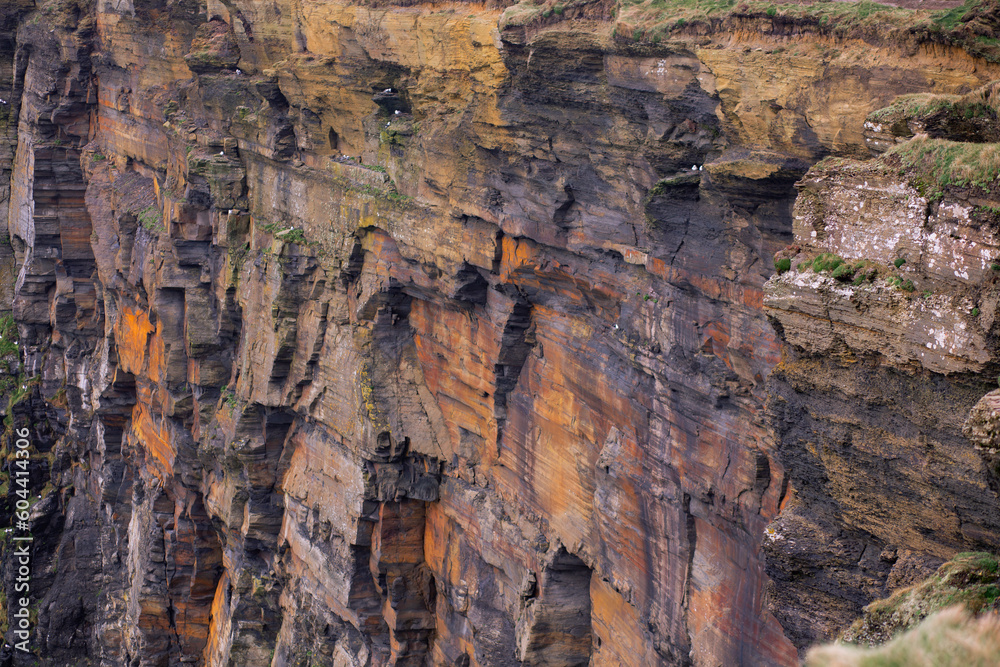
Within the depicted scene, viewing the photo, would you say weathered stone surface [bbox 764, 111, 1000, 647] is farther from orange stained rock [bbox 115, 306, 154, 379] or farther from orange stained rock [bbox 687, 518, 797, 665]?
orange stained rock [bbox 115, 306, 154, 379]

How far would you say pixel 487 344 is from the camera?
16594mm

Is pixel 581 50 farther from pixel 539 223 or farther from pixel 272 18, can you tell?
pixel 272 18

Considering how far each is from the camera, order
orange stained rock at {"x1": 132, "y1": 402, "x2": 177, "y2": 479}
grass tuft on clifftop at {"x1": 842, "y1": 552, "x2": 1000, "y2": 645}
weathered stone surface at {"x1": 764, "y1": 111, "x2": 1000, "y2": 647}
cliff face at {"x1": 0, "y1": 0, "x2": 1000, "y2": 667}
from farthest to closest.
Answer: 1. orange stained rock at {"x1": 132, "y1": 402, "x2": 177, "y2": 479}
2. cliff face at {"x1": 0, "y1": 0, "x2": 1000, "y2": 667}
3. weathered stone surface at {"x1": 764, "y1": 111, "x2": 1000, "y2": 647}
4. grass tuft on clifftop at {"x1": 842, "y1": 552, "x2": 1000, "y2": 645}

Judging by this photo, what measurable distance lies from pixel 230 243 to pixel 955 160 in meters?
19.4

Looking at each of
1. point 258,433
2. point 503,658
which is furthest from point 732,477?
point 258,433

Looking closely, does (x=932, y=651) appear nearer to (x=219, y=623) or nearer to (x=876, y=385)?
(x=876, y=385)

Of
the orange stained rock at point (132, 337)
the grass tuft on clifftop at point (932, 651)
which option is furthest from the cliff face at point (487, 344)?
the grass tuft on clifftop at point (932, 651)

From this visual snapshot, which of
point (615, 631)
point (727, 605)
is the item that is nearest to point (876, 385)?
point (727, 605)

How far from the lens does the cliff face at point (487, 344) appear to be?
841 centimetres

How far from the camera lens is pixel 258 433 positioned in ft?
73.8

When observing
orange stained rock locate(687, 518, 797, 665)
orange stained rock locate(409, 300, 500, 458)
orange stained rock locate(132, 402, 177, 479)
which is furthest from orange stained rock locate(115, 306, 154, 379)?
orange stained rock locate(687, 518, 797, 665)

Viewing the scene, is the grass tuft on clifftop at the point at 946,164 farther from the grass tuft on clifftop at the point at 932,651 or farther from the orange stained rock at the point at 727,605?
the orange stained rock at the point at 727,605

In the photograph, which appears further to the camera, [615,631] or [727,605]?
[615,631]

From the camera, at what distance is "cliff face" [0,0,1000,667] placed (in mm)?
8414
